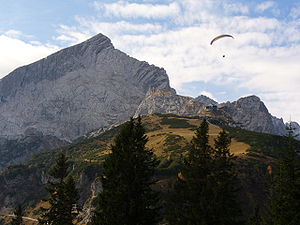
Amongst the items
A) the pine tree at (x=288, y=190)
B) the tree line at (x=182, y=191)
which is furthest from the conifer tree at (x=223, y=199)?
the pine tree at (x=288, y=190)

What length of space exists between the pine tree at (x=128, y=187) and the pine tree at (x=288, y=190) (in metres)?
10.4

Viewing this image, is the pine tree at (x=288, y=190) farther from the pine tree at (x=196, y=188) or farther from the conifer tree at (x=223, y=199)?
the pine tree at (x=196, y=188)

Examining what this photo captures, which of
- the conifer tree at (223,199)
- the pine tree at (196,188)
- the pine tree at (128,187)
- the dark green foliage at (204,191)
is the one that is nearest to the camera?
the pine tree at (128,187)

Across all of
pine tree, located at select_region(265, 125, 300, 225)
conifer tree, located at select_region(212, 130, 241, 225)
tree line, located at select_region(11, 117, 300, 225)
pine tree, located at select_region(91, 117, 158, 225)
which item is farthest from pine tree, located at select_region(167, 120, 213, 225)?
pine tree, located at select_region(265, 125, 300, 225)

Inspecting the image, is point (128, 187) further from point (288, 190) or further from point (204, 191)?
point (288, 190)

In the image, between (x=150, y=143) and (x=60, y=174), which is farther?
(x=150, y=143)

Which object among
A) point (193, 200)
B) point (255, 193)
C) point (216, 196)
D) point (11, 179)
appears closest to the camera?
point (216, 196)

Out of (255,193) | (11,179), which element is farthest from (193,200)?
(11,179)

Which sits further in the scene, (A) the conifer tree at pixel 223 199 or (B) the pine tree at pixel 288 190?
(B) the pine tree at pixel 288 190

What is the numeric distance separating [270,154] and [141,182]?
115032 mm

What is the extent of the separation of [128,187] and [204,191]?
22.0 ft

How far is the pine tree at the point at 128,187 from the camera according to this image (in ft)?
84.4

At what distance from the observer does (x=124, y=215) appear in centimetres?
2522

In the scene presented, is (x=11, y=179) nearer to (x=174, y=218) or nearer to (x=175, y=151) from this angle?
(x=175, y=151)
